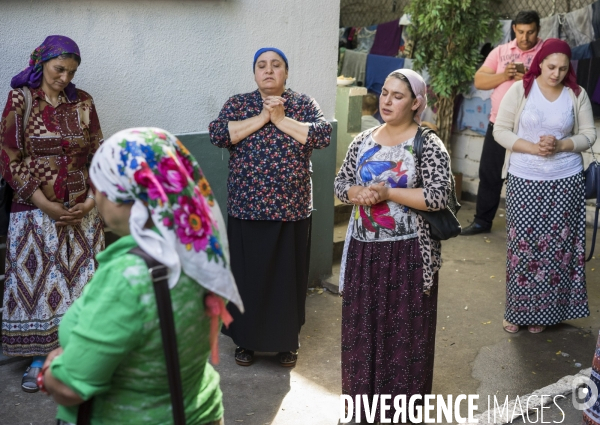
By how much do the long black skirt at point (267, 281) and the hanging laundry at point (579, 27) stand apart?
504 cm

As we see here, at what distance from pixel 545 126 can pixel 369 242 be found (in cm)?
196

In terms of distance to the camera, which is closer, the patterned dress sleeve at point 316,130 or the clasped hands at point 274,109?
the clasped hands at point 274,109

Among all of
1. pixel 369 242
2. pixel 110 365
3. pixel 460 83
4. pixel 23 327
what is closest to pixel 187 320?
pixel 110 365

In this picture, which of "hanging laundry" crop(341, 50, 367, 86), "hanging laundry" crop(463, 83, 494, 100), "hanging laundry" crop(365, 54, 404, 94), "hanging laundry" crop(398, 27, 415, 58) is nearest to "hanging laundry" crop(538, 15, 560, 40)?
"hanging laundry" crop(463, 83, 494, 100)

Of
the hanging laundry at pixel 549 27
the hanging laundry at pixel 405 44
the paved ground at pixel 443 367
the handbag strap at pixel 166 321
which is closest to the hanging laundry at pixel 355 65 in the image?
the hanging laundry at pixel 405 44

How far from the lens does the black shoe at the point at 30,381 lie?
4.46 m

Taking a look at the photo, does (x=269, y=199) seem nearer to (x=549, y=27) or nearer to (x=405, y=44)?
(x=549, y=27)

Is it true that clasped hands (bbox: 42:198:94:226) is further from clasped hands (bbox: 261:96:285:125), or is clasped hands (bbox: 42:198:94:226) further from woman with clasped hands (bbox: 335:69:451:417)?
woman with clasped hands (bbox: 335:69:451:417)

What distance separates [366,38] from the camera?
1057 centimetres

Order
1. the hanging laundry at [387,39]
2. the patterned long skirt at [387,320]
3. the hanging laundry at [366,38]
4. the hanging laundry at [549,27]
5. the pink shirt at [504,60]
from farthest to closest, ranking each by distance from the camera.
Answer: the hanging laundry at [366,38], the hanging laundry at [387,39], the hanging laundry at [549,27], the pink shirt at [504,60], the patterned long skirt at [387,320]

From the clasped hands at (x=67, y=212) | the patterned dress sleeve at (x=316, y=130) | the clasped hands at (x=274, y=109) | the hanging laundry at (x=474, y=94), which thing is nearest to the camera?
the clasped hands at (x=67, y=212)

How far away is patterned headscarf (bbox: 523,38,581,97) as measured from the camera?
16.5ft

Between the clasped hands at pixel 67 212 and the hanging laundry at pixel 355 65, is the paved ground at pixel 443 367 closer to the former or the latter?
the clasped hands at pixel 67 212

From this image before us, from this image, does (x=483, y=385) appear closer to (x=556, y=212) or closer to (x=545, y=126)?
(x=556, y=212)
